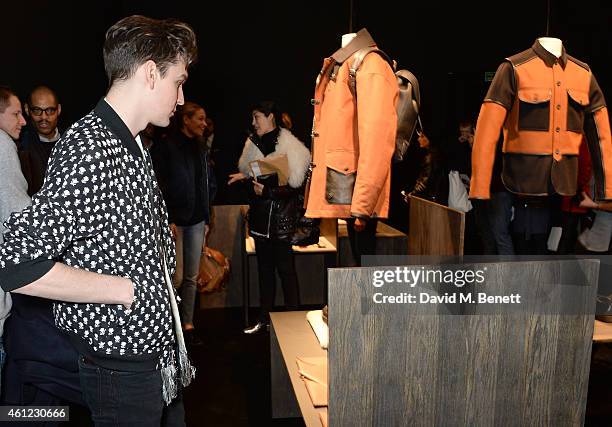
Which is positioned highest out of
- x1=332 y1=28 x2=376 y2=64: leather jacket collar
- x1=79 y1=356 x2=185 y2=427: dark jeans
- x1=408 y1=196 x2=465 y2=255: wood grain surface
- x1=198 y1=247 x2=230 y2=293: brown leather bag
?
x1=332 y1=28 x2=376 y2=64: leather jacket collar

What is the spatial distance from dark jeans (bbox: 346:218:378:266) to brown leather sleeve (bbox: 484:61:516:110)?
0.82 m

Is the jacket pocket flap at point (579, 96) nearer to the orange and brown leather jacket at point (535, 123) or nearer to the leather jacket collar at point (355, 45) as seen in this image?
the orange and brown leather jacket at point (535, 123)

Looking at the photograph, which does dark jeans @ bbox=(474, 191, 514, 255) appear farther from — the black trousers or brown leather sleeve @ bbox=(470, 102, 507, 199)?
the black trousers

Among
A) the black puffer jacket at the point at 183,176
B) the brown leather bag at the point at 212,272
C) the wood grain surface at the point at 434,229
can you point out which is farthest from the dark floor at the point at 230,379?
the wood grain surface at the point at 434,229

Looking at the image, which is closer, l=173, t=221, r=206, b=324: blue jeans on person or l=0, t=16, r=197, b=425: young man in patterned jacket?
l=0, t=16, r=197, b=425: young man in patterned jacket

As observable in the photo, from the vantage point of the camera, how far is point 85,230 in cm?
132

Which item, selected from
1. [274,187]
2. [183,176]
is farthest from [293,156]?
[183,176]

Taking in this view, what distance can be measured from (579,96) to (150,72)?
85.1 inches

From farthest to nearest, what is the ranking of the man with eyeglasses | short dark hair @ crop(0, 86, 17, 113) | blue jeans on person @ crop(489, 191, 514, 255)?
the man with eyeglasses
blue jeans on person @ crop(489, 191, 514, 255)
short dark hair @ crop(0, 86, 17, 113)

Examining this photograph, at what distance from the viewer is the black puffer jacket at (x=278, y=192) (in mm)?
3785

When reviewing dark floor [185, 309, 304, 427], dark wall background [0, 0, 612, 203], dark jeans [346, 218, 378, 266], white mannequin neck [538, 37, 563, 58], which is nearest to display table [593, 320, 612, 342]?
dark jeans [346, 218, 378, 266]

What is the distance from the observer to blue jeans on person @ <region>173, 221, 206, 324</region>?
12.3ft

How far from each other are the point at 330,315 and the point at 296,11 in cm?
471

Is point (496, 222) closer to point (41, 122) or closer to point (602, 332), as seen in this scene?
point (602, 332)
